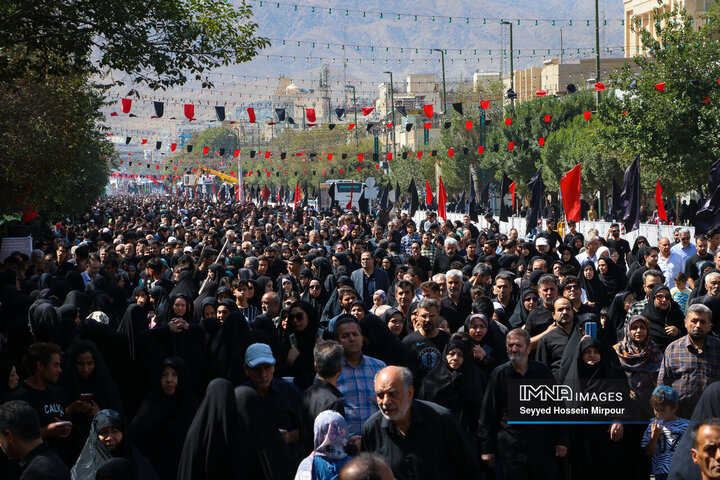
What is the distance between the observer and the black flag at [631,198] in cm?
1714

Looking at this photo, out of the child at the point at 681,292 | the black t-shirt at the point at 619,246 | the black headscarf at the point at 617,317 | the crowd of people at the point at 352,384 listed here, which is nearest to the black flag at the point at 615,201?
the black t-shirt at the point at 619,246

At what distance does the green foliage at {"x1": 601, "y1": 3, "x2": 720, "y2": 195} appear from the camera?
86.1 ft

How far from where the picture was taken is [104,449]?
537cm

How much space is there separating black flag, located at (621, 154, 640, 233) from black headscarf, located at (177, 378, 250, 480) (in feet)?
42.4

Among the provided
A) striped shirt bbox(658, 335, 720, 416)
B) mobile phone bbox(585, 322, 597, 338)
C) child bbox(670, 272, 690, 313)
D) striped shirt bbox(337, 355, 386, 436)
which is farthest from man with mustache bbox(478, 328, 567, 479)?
child bbox(670, 272, 690, 313)

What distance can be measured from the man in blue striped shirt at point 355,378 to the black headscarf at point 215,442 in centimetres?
84

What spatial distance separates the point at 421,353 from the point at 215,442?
2.47 meters

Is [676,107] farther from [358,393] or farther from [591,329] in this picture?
[358,393]

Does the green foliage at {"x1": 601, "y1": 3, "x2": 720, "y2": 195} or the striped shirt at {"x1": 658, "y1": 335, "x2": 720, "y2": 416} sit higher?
the green foliage at {"x1": 601, "y1": 3, "x2": 720, "y2": 195}

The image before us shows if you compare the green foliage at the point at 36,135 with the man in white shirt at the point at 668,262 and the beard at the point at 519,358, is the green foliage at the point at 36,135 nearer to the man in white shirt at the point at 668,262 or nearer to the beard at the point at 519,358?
the man in white shirt at the point at 668,262

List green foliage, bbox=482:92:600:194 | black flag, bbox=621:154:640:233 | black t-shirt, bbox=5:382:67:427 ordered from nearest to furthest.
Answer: black t-shirt, bbox=5:382:67:427
black flag, bbox=621:154:640:233
green foliage, bbox=482:92:600:194

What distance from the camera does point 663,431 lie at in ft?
21.4

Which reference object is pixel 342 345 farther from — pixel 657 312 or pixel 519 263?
pixel 519 263

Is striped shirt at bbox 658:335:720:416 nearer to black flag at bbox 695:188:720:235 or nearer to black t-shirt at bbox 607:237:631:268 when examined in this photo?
black t-shirt at bbox 607:237:631:268
